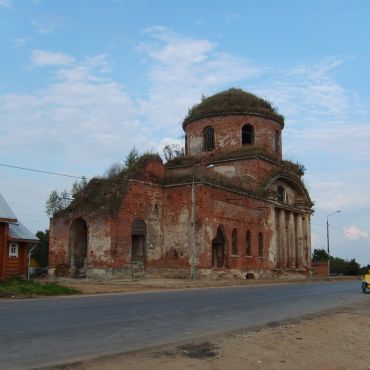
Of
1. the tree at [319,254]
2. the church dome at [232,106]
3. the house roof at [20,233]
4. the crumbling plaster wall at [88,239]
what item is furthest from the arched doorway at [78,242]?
the tree at [319,254]

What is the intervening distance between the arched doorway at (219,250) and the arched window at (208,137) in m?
11.3

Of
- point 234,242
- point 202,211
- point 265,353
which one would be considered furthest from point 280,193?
point 265,353

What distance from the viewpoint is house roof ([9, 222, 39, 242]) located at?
26.1 m

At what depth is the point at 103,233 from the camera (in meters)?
31.7

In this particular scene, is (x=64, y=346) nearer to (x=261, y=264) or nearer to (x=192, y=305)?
(x=192, y=305)

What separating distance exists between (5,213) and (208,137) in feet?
80.8

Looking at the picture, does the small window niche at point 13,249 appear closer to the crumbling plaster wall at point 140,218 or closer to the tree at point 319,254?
the crumbling plaster wall at point 140,218

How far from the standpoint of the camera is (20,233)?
26.7 meters

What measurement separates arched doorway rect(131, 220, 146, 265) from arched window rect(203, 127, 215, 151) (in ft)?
46.2

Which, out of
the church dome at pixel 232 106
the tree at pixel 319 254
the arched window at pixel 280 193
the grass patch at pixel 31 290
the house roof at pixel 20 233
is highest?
the church dome at pixel 232 106

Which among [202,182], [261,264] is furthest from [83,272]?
[261,264]

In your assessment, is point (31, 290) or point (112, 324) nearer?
point (112, 324)

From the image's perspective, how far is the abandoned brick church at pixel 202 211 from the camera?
32.6m

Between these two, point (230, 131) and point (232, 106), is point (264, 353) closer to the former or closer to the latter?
point (230, 131)
